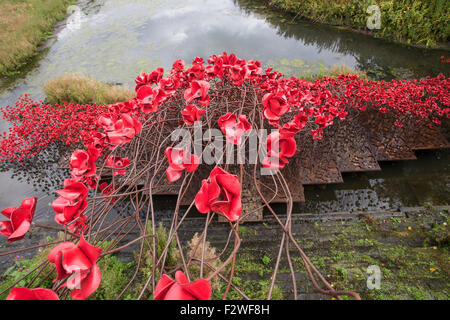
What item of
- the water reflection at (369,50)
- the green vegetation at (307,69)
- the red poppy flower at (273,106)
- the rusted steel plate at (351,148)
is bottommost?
the rusted steel plate at (351,148)

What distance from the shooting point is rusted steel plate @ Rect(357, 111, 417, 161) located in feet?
10.1

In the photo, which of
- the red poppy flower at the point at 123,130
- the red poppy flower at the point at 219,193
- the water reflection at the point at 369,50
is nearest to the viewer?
the red poppy flower at the point at 219,193

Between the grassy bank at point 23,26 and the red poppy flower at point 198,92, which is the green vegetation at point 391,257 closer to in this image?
the red poppy flower at point 198,92

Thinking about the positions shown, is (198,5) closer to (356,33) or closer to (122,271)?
(356,33)

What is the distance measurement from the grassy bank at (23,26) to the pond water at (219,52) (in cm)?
50

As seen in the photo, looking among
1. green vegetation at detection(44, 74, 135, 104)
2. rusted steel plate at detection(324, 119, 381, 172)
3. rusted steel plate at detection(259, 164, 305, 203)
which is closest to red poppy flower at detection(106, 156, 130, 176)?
rusted steel plate at detection(259, 164, 305, 203)

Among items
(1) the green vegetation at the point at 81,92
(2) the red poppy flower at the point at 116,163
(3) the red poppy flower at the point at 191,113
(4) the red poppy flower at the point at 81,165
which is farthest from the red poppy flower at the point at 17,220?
(1) the green vegetation at the point at 81,92

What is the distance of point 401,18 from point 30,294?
9101mm

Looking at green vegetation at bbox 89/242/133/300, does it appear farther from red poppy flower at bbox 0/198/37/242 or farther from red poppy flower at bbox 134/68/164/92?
red poppy flower at bbox 134/68/164/92

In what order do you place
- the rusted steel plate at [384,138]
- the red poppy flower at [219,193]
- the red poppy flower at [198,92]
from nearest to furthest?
the red poppy flower at [219,193]
the red poppy flower at [198,92]
the rusted steel plate at [384,138]

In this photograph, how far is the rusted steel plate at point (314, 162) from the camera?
2.83 metres

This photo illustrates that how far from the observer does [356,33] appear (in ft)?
23.9
